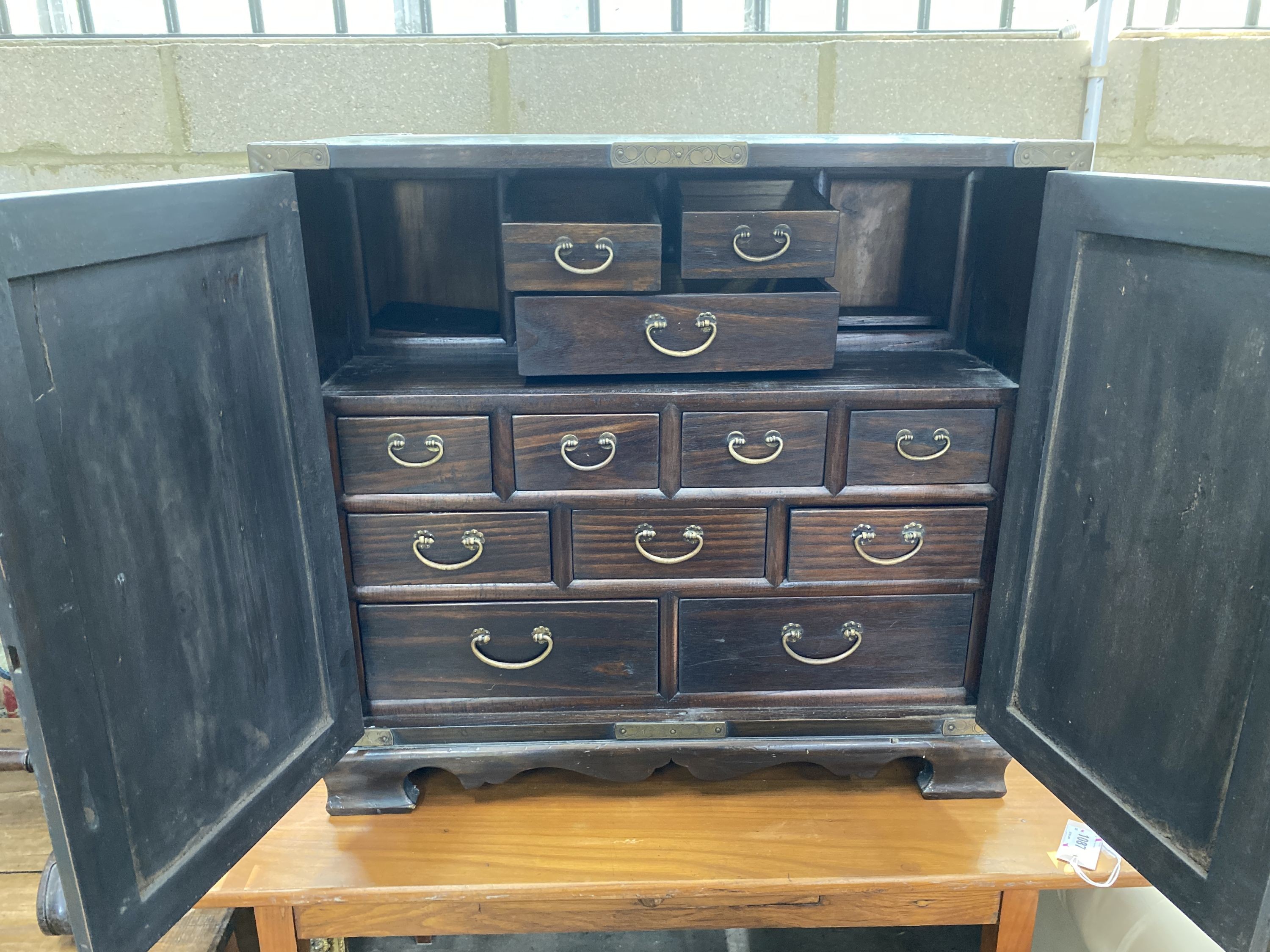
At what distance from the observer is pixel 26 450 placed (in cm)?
70

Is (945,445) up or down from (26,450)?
down

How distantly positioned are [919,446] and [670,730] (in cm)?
51

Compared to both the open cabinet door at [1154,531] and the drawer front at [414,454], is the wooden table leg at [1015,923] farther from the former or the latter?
the drawer front at [414,454]

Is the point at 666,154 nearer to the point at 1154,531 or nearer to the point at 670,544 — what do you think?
the point at 670,544

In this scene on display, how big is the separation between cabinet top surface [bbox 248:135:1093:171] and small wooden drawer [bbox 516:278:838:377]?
0.16 m

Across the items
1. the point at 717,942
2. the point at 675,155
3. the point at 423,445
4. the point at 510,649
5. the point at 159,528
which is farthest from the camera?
the point at 717,942

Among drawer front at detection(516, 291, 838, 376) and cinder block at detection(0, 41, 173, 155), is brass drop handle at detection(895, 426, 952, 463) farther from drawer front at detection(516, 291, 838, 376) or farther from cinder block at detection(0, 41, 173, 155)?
cinder block at detection(0, 41, 173, 155)

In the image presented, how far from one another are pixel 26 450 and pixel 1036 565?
3.41 ft

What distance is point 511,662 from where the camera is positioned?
121cm

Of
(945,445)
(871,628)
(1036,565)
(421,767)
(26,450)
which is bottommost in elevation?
(421,767)

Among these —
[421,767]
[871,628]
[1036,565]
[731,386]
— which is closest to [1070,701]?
[1036,565]

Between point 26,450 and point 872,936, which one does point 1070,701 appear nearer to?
point 872,936

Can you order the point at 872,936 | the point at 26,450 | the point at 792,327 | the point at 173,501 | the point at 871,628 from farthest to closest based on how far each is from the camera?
1. the point at 872,936
2. the point at 871,628
3. the point at 792,327
4. the point at 173,501
5. the point at 26,450

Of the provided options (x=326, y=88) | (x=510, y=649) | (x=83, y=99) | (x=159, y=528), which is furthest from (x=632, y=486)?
(x=83, y=99)
